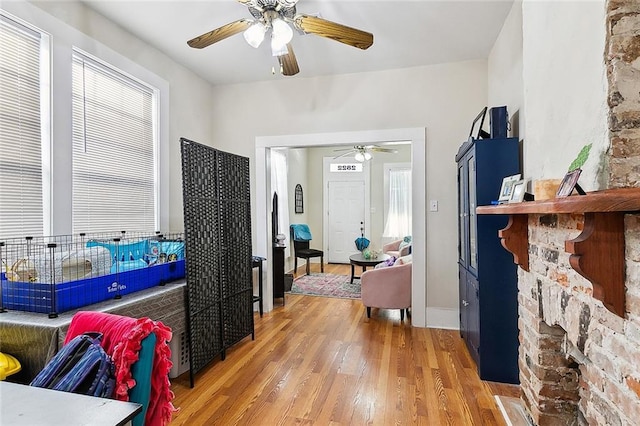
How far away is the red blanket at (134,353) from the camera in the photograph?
43.6 inches

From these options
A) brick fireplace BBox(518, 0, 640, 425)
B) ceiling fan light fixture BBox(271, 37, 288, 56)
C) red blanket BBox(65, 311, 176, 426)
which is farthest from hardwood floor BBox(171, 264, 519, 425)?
ceiling fan light fixture BBox(271, 37, 288, 56)

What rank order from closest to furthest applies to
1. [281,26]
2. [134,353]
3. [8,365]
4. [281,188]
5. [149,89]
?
[134,353] → [8,365] → [281,26] → [149,89] → [281,188]

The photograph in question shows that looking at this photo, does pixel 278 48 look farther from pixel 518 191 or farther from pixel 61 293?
pixel 61 293

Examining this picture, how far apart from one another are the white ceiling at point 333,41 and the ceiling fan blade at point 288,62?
0.41m

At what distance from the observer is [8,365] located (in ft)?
5.21

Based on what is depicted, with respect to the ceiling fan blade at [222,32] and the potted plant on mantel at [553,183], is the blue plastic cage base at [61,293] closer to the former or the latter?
the ceiling fan blade at [222,32]

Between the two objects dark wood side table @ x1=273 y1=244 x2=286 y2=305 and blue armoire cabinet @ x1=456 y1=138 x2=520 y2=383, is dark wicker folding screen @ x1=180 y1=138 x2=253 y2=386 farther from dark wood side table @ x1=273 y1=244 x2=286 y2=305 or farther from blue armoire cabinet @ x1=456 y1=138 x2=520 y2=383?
blue armoire cabinet @ x1=456 y1=138 x2=520 y2=383

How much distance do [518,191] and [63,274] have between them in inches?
104

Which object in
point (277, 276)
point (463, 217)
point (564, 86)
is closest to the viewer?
point (564, 86)

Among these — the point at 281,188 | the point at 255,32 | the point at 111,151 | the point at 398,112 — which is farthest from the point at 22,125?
the point at 281,188

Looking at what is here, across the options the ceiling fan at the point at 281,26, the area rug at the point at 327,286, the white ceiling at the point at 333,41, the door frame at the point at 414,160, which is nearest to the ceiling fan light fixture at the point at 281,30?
the ceiling fan at the point at 281,26

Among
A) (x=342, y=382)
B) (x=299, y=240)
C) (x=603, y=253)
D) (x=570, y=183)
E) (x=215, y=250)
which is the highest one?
(x=570, y=183)

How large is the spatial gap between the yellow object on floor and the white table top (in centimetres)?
78

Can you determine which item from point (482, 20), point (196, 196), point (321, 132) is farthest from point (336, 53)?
point (196, 196)
